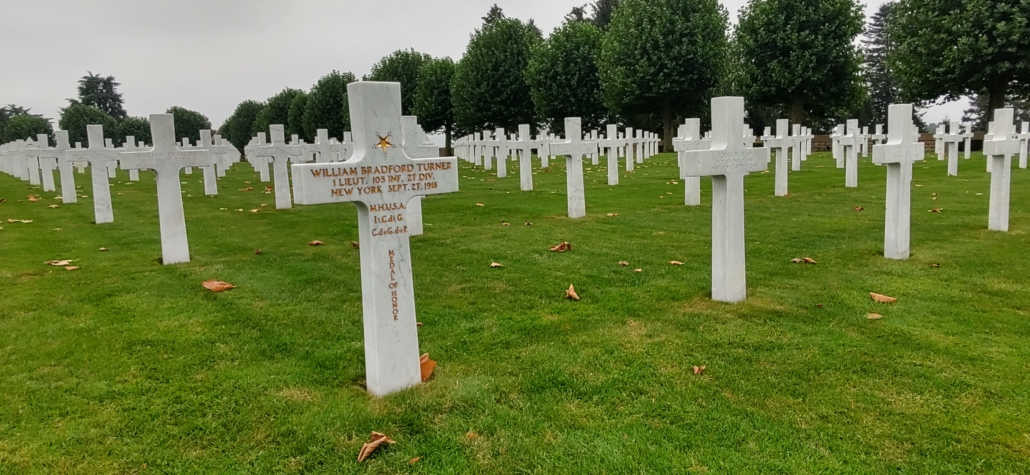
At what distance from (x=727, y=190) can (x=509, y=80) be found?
1347 inches

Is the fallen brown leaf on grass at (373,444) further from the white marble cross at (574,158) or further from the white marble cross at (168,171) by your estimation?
the white marble cross at (574,158)

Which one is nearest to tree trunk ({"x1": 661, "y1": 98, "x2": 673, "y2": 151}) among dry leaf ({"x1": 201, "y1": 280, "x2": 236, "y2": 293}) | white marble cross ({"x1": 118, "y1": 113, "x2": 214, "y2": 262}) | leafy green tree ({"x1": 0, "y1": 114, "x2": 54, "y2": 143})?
white marble cross ({"x1": 118, "y1": 113, "x2": 214, "y2": 262})

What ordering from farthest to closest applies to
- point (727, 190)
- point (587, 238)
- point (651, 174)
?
point (651, 174) < point (587, 238) < point (727, 190)

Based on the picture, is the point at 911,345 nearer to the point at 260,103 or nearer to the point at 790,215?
the point at 790,215

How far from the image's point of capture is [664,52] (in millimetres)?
31281

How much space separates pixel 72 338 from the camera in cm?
445

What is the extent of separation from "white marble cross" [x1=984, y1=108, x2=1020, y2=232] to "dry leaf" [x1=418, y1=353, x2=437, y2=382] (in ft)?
23.4

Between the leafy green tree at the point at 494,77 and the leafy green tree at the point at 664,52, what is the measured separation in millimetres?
6969

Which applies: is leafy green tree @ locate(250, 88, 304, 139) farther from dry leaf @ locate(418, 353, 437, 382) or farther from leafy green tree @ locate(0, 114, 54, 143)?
dry leaf @ locate(418, 353, 437, 382)

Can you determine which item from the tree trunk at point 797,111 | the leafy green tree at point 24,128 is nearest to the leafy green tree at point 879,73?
the tree trunk at point 797,111

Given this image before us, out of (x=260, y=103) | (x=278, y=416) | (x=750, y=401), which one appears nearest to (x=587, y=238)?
(x=750, y=401)

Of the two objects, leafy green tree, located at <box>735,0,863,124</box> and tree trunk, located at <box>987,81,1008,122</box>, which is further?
leafy green tree, located at <box>735,0,863,124</box>

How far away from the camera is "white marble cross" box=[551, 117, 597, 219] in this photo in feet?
33.3

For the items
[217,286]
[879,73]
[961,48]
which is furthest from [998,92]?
[879,73]
